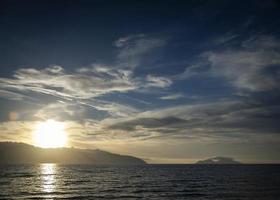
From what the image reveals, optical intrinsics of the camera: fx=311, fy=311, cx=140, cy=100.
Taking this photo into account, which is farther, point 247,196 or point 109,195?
point 109,195

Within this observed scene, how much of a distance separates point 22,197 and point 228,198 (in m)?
35.1

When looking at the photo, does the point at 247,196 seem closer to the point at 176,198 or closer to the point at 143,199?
the point at 176,198

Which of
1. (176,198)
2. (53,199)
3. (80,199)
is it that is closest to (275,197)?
(176,198)

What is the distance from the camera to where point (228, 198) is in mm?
50281

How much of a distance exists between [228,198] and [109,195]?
20384 millimetres

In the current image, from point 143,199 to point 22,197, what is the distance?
21578 mm

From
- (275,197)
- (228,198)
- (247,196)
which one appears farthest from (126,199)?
(275,197)

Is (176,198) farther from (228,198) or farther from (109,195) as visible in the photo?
(109,195)

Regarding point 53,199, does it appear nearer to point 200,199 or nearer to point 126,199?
point 126,199

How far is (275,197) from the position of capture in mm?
49656

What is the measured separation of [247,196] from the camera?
51531 millimetres

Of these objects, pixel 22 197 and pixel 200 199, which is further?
pixel 22 197

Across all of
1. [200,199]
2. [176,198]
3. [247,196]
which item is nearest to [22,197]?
[176,198]

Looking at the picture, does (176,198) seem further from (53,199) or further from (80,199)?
(53,199)
